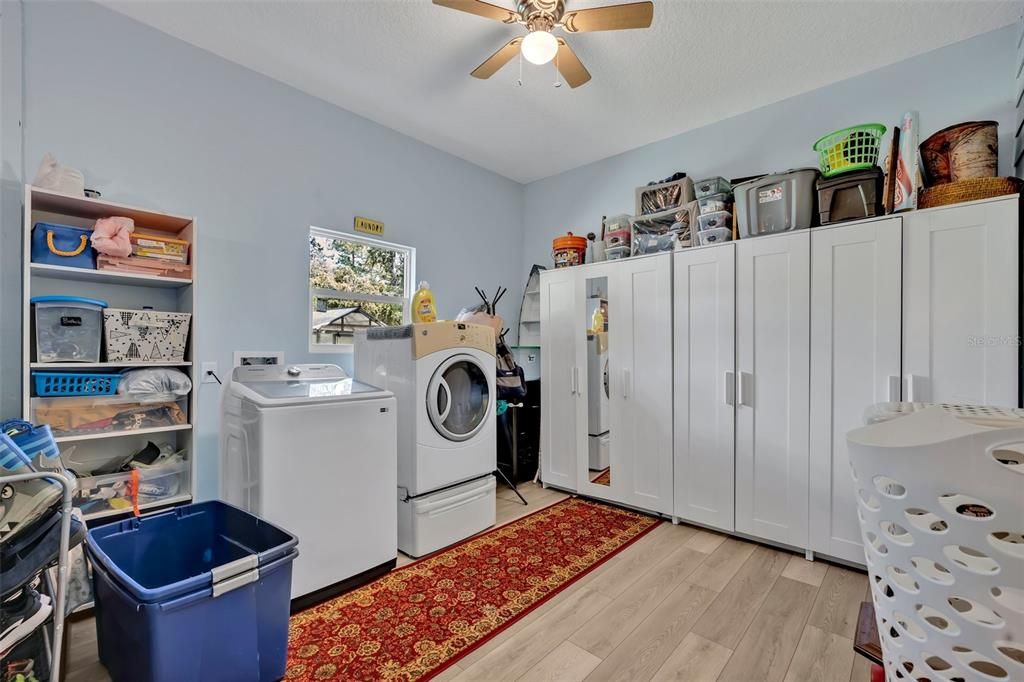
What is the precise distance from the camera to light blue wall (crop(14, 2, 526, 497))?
2.18 metres

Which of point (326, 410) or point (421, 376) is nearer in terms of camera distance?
point (326, 410)

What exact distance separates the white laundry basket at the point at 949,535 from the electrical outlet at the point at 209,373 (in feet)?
9.71

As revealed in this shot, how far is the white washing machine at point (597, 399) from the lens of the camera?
129 inches

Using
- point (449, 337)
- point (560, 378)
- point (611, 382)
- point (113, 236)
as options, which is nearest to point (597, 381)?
point (611, 382)

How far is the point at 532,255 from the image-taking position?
181 inches

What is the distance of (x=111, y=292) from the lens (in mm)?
2270

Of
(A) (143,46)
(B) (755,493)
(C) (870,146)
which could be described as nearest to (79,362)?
(A) (143,46)

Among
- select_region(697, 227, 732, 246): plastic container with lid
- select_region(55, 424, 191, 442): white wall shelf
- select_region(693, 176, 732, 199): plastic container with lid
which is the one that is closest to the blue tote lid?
select_region(55, 424, 191, 442): white wall shelf

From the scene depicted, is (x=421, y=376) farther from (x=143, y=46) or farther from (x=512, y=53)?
(x=143, y=46)

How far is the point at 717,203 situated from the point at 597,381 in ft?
4.69

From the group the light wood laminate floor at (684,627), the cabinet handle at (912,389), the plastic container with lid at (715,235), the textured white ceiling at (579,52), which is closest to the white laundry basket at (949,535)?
the light wood laminate floor at (684,627)

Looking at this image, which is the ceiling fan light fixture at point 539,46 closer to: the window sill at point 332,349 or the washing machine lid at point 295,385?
the washing machine lid at point 295,385

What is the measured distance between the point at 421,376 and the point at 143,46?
2.29 metres

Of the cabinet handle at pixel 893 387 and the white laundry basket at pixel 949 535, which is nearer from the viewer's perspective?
the white laundry basket at pixel 949 535
